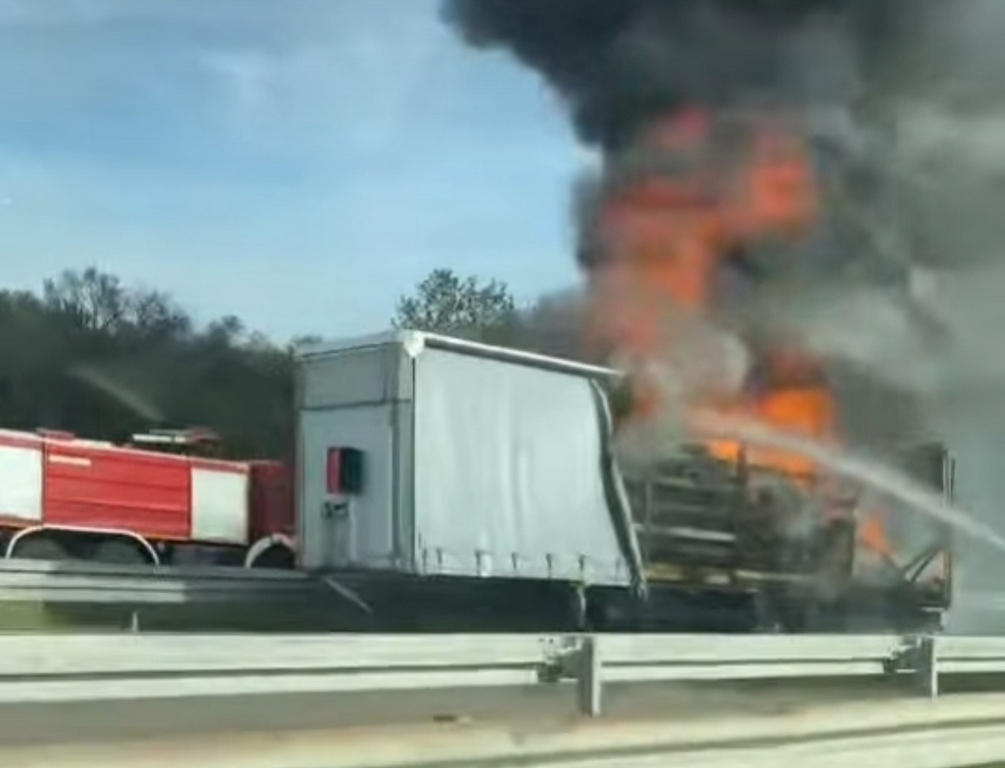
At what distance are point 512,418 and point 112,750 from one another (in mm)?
13529

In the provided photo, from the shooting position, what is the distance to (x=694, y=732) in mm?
8633

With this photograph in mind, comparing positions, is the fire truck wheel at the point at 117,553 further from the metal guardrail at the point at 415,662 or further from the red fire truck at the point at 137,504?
the metal guardrail at the point at 415,662

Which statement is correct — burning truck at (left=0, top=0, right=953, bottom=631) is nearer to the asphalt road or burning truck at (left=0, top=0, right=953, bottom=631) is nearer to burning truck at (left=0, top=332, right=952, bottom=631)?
burning truck at (left=0, top=332, right=952, bottom=631)

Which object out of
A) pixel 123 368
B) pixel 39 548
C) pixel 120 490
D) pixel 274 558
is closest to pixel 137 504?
pixel 120 490

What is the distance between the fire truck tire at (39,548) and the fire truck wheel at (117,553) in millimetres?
750

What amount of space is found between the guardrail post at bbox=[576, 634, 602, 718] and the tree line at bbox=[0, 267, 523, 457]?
94.2ft

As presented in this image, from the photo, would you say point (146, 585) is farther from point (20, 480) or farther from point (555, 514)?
point (20, 480)

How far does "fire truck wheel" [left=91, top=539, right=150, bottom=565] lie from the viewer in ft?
92.4

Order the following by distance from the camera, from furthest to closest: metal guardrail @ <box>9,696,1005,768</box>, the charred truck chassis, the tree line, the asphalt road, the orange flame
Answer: the tree line
the orange flame
the charred truck chassis
the asphalt road
metal guardrail @ <box>9,696,1005,768</box>

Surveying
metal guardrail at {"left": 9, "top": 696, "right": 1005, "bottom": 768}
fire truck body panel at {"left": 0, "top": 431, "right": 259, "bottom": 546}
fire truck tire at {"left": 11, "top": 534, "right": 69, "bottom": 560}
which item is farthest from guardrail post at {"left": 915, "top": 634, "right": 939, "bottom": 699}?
fire truck body panel at {"left": 0, "top": 431, "right": 259, "bottom": 546}

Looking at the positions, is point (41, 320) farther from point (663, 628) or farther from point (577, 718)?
point (577, 718)

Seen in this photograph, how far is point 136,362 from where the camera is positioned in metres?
46.1

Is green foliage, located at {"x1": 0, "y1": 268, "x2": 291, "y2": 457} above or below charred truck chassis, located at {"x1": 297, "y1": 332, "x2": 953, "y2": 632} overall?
above

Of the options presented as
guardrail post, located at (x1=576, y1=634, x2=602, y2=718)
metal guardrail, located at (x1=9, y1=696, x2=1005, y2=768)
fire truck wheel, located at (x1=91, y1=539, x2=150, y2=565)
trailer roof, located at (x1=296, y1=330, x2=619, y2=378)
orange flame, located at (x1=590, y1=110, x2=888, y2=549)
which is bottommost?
metal guardrail, located at (x1=9, y1=696, x2=1005, y2=768)
